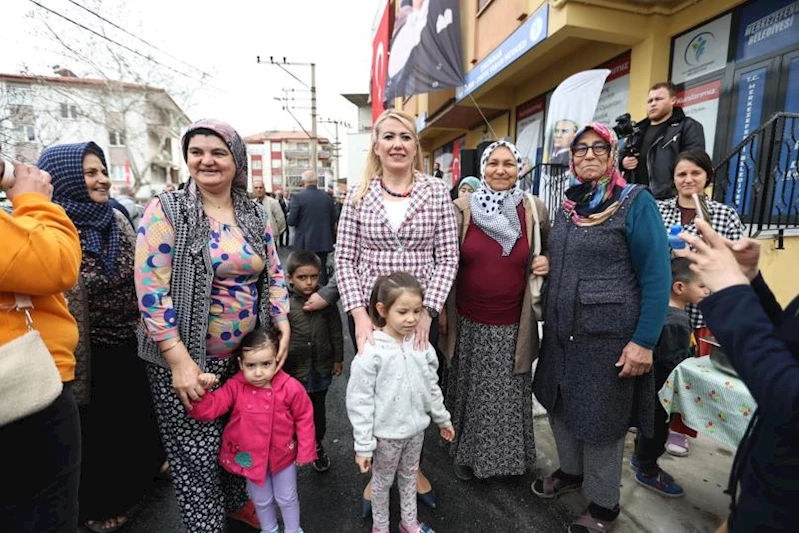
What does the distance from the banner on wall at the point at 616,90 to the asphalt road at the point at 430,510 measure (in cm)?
613

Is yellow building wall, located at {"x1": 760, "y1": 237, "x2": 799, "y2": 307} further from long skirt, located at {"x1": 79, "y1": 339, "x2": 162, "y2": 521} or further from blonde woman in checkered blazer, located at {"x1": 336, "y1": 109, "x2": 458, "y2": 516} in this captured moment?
long skirt, located at {"x1": 79, "y1": 339, "x2": 162, "y2": 521}

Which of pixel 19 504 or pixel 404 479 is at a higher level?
pixel 19 504

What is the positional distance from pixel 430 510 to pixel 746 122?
5.77 metres

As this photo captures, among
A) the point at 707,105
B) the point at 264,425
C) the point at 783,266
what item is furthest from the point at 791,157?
the point at 264,425

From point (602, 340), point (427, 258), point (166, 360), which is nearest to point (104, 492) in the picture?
point (166, 360)

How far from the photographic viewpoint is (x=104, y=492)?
2.18 metres

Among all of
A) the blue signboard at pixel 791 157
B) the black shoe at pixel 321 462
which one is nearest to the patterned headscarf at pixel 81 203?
the black shoe at pixel 321 462

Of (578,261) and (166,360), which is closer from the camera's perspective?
(166,360)

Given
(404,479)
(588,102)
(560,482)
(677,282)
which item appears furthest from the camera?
(588,102)

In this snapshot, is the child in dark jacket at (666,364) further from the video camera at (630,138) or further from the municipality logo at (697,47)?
the municipality logo at (697,47)

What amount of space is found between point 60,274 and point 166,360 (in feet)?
2.13

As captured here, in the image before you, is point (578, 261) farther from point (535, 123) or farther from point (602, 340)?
point (535, 123)

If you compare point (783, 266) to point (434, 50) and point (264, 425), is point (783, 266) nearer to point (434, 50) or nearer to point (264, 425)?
point (264, 425)

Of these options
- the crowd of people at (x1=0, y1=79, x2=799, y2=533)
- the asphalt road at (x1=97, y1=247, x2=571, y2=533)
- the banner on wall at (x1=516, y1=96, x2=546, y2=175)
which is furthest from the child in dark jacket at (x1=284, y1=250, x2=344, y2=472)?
the banner on wall at (x1=516, y1=96, x2=546, y2=175)
